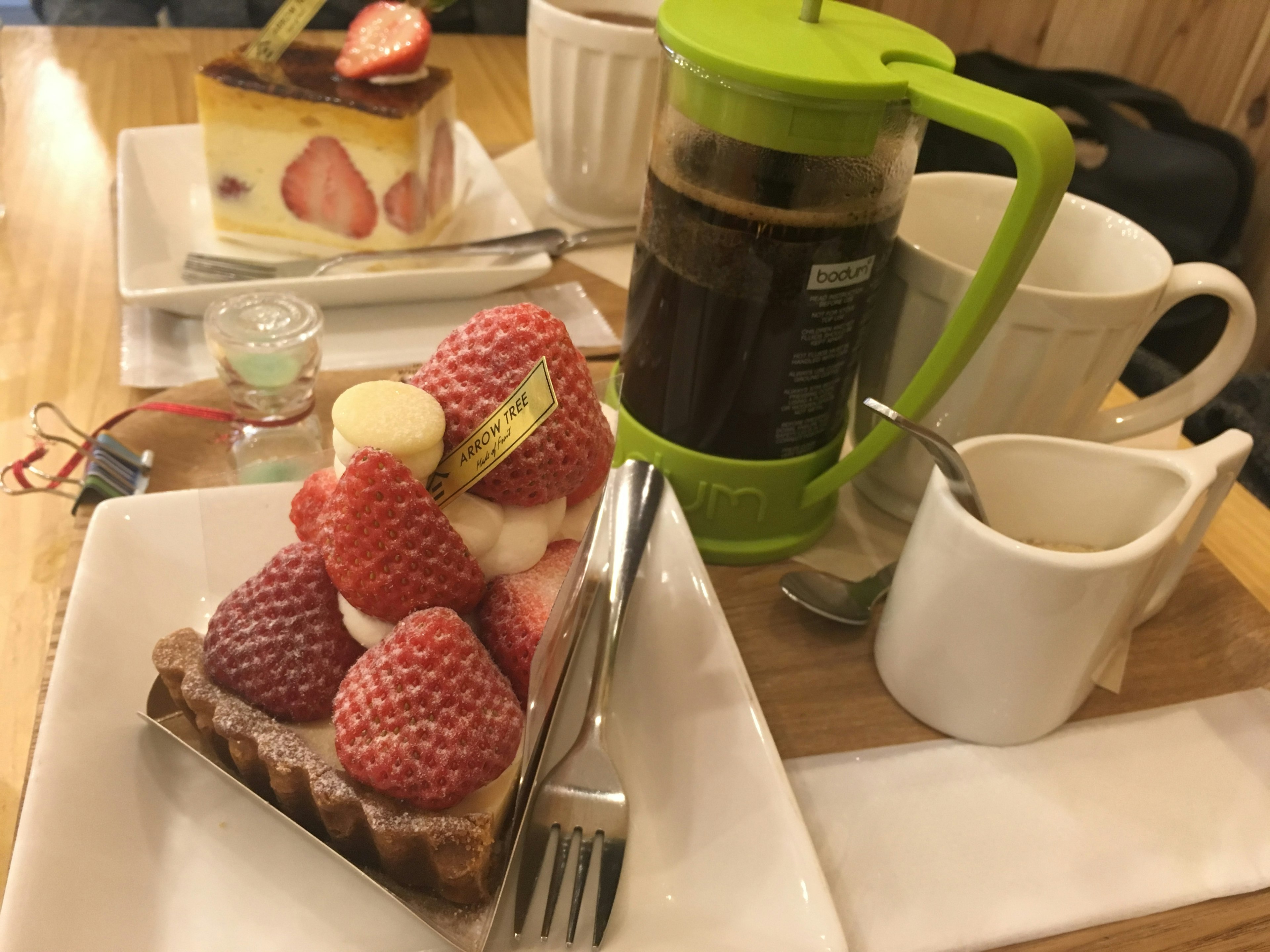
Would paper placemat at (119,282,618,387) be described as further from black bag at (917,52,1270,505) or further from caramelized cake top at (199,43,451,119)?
black bag at (917,52,1270,505)

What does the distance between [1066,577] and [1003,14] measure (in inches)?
65.3

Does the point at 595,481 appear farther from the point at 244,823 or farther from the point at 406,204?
the point at 406,204

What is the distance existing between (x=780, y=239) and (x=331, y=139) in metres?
0.69

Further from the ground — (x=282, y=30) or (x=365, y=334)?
(x=282, y=30)

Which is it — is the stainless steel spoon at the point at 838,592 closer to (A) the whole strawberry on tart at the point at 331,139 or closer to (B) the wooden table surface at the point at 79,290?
(B) the wooden table surface at the point at 79,290

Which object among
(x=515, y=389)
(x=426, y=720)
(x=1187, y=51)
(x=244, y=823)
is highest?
(x=1187, y=51)

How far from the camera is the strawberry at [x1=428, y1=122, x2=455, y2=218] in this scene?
3.71ft

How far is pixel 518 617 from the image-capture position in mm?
533

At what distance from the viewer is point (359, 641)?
0.54 meters

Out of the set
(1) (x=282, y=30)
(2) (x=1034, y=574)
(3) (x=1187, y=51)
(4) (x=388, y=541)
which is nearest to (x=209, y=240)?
(1) (x=282, y=30)

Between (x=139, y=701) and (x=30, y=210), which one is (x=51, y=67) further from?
(x=139, y=701)

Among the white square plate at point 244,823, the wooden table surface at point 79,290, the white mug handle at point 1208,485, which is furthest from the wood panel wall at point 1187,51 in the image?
the white square plate at point 244,823

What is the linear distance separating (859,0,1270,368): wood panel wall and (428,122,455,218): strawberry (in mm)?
1121

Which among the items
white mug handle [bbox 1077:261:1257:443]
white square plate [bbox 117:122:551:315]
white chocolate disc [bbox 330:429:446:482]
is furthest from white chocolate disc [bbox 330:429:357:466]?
white mug handle [bbox 1077:261:1257:443]
